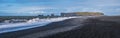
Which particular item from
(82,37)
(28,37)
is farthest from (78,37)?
(28,37)

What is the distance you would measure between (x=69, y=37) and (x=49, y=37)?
785 millimetres

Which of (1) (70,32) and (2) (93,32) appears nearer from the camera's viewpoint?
Result: (2) (93,32)

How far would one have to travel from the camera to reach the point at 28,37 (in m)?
12.5

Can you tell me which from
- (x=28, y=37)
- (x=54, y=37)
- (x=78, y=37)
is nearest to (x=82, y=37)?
(x=78, y=37)

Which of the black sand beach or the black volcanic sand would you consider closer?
the black sand beach

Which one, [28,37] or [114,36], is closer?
[28,37]

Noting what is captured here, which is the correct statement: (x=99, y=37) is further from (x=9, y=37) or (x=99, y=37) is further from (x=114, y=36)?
(x=9, y=37)

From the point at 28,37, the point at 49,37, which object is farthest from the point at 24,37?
the point at 49,37

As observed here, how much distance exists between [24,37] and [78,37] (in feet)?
6.83

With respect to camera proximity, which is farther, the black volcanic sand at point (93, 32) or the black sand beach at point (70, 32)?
the black volcanic sand at point (93, 32)

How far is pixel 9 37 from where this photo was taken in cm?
1241

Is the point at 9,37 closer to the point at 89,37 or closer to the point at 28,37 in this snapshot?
Answer: the point at 28,37

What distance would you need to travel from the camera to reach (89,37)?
1285 cm

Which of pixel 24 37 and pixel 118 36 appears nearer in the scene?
pixel 24 37
